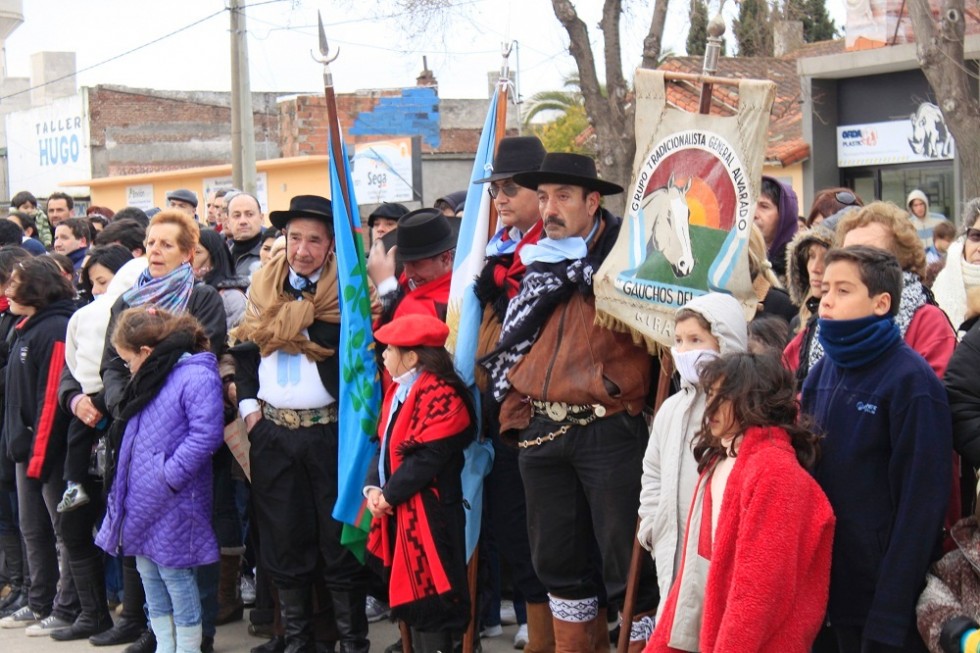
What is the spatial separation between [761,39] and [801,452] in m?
11.8

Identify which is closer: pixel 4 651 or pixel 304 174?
pixel 4 651

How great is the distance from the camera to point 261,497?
19.1 feet

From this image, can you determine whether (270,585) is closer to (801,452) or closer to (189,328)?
(189,328)

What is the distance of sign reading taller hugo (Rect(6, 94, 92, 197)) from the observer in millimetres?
33938

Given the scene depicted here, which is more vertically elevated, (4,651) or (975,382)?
(975,382)

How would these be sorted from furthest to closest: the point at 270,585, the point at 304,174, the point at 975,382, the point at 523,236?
the point at 304,174 → the point at 270,585 → the point at 523,236 → the point at 975,382

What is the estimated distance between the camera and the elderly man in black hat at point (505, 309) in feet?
18.0

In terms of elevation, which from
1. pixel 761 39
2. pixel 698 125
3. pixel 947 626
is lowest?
pixel 947 626

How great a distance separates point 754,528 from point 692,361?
792 mm

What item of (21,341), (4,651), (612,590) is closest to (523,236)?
(612,590)

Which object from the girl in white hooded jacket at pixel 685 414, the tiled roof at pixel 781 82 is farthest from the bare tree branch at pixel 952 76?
the girl in white hooded jacket at pixel 685 414

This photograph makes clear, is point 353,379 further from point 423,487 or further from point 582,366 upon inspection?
point 582,366

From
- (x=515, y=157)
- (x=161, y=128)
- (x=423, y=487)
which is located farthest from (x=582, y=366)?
(x=161, y=128)

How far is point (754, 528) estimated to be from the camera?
3529mm
